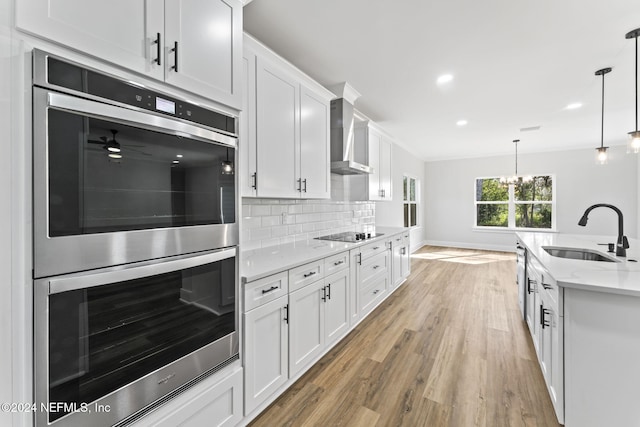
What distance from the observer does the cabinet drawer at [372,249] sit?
9.81ft

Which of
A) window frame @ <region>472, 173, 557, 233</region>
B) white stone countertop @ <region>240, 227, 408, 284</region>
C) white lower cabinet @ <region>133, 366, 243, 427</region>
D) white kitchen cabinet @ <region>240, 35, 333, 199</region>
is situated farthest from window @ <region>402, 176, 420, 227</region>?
white lower cabinet @ <region>133, 366, 243, 427</region>

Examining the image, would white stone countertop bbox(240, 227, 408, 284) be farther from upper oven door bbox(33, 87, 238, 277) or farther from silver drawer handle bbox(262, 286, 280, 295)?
upper oven door bbox(33, 87, 238, 277)

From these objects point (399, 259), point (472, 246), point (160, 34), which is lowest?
point (472, 246)

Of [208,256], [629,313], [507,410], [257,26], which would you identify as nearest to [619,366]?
[629,313]

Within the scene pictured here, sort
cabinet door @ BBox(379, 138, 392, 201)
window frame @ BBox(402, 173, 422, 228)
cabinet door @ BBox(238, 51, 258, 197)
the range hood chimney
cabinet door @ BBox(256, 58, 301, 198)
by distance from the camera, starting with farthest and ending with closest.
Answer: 1. window frame @ BBox(402, 173, 422, 228)
2. cabinet door @ BBox(379, 138, 392, 201)
3. the range hood chimney
4. cabinet door @ BBox(256, 58, 301, 198)
5. cabinet door @ BBox(238, 51, 258, 197)

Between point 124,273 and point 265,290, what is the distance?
0.82 metres

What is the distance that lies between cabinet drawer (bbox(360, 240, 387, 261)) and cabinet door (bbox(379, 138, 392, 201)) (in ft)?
3.86

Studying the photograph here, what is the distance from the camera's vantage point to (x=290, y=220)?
9.48 ft

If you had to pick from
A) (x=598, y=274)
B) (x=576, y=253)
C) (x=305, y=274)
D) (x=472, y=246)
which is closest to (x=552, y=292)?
(x=598, y=274)

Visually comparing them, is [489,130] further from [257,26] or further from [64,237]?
[64,237]

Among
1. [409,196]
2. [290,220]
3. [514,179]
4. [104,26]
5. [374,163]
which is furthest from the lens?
[409,196]

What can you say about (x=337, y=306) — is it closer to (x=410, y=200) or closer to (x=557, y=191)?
(x=410, y=200)

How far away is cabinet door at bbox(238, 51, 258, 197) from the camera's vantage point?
75.7 inches

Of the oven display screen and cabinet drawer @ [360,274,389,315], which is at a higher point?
the oven display screen
